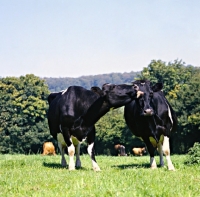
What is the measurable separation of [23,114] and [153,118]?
54.0 metres

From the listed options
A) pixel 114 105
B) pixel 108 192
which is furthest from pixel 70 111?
pixel 108 192

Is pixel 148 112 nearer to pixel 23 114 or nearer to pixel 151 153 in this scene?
pixel 151 153

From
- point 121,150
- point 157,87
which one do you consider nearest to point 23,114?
point 121,150

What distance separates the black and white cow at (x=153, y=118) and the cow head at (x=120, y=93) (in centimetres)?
21

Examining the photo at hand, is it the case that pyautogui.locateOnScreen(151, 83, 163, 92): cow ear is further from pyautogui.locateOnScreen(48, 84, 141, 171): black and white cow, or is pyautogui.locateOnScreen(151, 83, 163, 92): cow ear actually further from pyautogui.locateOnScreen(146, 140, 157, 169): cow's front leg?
pyautogui.locateOnScreen(146, 140, 157, 169): cow's front leg

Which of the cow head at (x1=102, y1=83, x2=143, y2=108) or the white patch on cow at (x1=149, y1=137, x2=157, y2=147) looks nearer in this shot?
the cow head at (x1=102, y1=83, x2=143, y2=108)

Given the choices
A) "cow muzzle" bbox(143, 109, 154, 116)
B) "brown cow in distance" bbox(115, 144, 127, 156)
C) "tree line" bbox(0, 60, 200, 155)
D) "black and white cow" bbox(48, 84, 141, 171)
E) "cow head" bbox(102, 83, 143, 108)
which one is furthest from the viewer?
"brown cow in distance" bbox(115, 144, 127, 156)

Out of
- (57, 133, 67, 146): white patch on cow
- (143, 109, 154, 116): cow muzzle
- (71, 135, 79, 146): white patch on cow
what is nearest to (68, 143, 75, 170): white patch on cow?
(71, 135, 79, 146): white patch on cow

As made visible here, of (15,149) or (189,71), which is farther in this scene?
(189,71)

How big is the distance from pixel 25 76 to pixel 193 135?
30.0 meters

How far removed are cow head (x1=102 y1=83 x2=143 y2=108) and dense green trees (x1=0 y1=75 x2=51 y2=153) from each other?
49.7m

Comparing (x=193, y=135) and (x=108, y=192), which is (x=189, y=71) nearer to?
(x=193, y=135)

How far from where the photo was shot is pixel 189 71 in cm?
7844

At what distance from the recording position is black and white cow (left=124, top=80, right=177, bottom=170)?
447 inches
